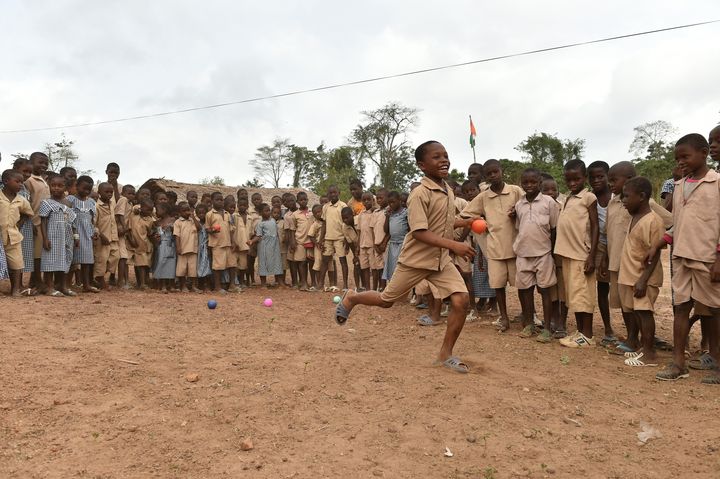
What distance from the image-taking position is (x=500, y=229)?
602 cm

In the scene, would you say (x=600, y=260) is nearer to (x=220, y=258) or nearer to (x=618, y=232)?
(x=618, y=232)

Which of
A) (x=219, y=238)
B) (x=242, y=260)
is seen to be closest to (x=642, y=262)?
(x=219, y=238)

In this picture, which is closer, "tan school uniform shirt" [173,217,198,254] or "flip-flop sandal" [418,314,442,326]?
"flip-flop sandal" [418,314,442,326]

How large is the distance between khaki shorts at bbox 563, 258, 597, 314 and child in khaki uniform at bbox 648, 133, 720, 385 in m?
0.93

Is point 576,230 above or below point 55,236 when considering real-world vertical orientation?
below

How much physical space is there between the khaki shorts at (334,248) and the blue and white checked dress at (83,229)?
11.9 ft

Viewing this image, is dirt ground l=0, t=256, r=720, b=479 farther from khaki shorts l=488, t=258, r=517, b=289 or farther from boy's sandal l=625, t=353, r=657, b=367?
khaki shorts l=488, t=258, r=517, b=289

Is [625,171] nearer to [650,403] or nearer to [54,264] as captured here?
[650,403]

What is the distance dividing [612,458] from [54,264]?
22.1 ft

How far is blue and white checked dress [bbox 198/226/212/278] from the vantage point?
888 cm

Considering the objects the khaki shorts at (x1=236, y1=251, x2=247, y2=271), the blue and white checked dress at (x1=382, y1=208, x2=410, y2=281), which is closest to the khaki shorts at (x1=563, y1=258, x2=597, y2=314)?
the blue and white checked dress at (x1=382, y1=208, x2=410, y2=281)

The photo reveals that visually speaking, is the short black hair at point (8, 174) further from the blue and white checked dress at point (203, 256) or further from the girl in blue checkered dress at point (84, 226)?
the blue and white checked dress at point (203, 256)

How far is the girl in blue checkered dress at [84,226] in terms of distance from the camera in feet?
24.5

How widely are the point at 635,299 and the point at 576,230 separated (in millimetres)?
→ 889
